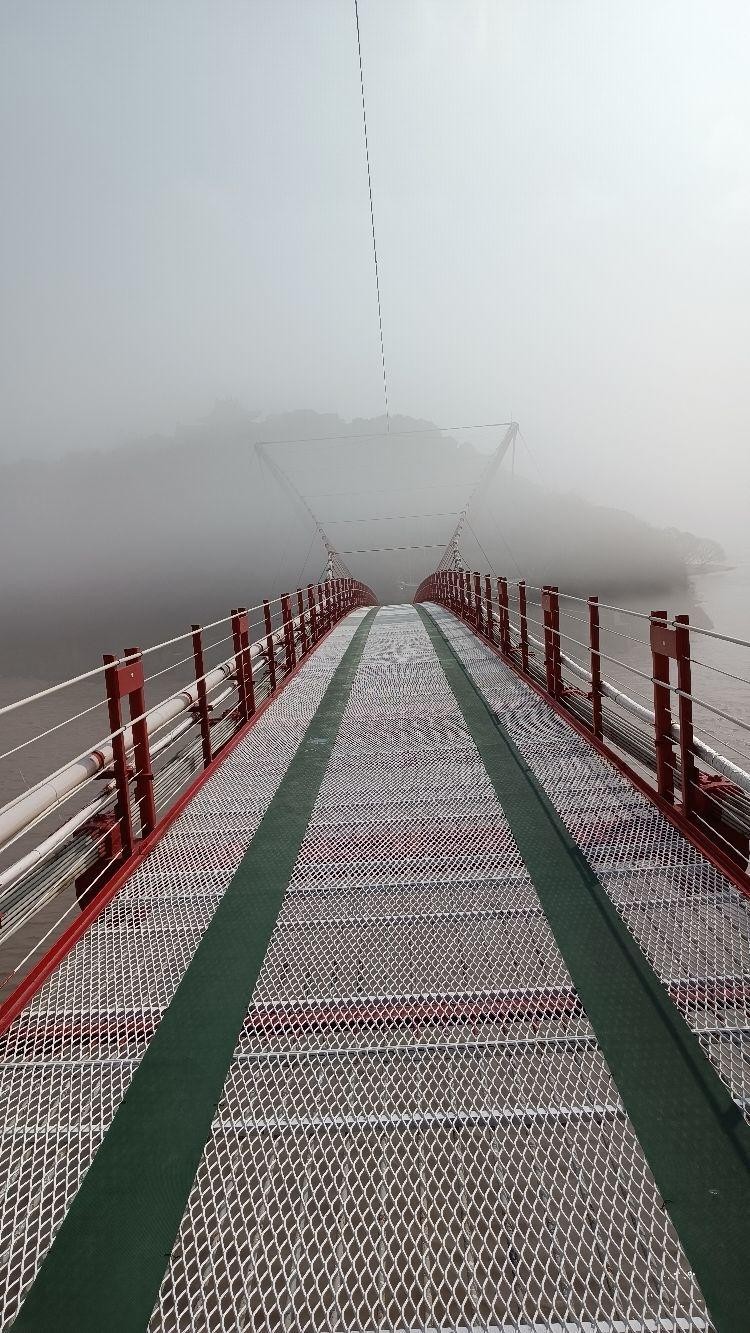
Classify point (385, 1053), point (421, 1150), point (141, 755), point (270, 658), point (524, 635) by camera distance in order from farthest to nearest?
point (270, 658)
point (524, 635)
point (141, 755)
point (385, 1053)
point (421, 1150)

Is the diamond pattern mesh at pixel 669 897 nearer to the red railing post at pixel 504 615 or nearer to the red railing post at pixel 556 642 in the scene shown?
the red railing post at pixel 556 642

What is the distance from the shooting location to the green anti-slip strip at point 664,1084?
Answer: 1525 mm

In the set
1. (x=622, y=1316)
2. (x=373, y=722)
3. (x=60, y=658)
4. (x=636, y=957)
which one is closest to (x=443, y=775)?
(x=373, y=722)

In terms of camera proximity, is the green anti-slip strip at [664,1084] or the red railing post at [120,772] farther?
the red railing post at [120,772]

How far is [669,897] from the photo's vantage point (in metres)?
2.89

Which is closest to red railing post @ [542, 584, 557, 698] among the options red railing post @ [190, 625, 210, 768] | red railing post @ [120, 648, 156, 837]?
red railing post @ [190, 625, 210, 768]

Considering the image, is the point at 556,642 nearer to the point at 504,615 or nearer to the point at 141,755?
the point at 504,615

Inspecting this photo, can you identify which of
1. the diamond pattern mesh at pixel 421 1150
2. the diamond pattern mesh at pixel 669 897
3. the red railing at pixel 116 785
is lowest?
the diamond pattern mesh at pixel 421 1150

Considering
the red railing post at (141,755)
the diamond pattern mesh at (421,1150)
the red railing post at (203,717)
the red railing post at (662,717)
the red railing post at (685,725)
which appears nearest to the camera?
the diamond pattern mesh at (421,1150)

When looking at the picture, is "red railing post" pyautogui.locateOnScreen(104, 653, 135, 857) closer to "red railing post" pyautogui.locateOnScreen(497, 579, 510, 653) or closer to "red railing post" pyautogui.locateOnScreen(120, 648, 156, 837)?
"red railing post" pyautogui.locateOnScreen(120, 648, 156, 837)

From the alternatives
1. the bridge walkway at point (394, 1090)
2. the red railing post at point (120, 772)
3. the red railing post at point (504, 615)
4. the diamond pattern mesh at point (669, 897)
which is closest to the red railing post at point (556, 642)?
the diamond pattern mesh at point (669, 897)

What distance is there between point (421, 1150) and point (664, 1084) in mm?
676

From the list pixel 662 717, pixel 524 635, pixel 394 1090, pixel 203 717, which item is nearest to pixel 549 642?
pixel 524 635

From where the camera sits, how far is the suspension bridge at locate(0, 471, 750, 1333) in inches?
60.6
